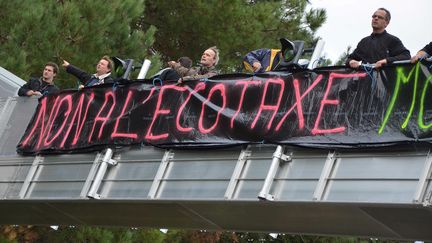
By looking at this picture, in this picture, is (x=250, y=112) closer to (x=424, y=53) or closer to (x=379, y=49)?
(x=379, y=49)

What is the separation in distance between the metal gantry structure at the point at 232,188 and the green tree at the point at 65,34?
584cm

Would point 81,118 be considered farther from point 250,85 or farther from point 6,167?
point 250,85

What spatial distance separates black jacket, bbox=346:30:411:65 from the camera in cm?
1045

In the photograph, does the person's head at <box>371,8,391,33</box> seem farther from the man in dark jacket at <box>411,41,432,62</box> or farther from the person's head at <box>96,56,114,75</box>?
the person's head at <box>96,56,114,75</box>

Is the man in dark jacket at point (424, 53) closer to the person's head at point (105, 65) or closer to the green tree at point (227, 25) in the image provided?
the person's head at point (105, 65)

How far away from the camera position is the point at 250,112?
11289 millimetres

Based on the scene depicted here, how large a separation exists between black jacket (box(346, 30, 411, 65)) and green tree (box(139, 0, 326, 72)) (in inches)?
549

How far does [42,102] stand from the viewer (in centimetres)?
1445

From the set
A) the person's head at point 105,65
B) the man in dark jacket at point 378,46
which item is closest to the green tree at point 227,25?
the person's head at point 105,65

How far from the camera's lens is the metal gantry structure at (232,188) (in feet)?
31.8

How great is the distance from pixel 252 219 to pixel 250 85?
5.71 feet

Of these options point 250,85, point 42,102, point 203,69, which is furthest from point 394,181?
point 42,102

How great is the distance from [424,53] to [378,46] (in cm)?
79

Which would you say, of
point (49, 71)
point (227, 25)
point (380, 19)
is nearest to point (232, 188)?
point (380, 19)
